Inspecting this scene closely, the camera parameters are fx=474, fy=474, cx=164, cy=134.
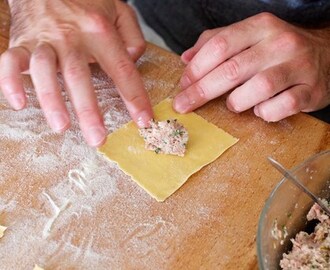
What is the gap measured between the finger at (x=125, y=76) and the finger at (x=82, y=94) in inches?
1.9

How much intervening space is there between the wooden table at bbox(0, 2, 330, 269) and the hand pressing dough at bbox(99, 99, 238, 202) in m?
0.02

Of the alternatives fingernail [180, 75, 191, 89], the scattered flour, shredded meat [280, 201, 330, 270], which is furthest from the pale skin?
shredded meat [280, 201, 330, 270]

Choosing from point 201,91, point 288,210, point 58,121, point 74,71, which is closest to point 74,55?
point 74,71

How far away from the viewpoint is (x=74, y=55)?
0.89 metres

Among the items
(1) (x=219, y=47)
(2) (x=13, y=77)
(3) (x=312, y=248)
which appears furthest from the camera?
(1) (x=219, y=47)

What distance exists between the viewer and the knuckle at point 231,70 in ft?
3.06

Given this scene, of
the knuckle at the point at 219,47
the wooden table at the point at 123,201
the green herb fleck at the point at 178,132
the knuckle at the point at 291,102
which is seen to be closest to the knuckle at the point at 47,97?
the wooden table at the point at 123,201

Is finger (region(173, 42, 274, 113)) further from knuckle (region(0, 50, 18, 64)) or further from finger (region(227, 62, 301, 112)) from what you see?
knuckle (region(0, 50, 18, 64))

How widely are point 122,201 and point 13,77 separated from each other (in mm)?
291

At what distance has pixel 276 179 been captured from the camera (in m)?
0.86

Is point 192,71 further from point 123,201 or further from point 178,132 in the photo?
point 123,201

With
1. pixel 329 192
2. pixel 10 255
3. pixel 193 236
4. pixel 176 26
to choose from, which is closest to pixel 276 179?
pixel 329 192

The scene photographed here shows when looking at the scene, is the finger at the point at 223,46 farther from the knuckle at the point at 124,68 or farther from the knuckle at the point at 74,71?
the knuckle at the point at 74,71

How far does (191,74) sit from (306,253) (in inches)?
16.7
